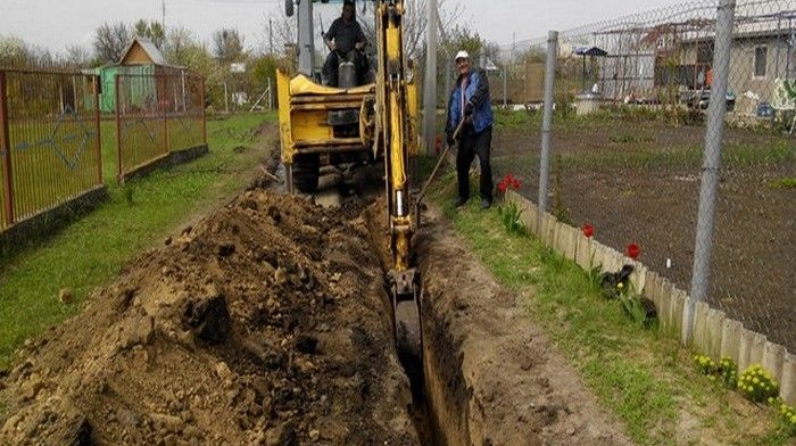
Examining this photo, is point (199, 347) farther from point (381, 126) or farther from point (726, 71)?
point (381, 126)

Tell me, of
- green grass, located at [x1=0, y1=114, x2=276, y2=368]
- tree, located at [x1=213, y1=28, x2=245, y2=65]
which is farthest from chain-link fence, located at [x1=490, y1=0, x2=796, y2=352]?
tree, located at [x1=213, y1=28, x2=245, y2=65]

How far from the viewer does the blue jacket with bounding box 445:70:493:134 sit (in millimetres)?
9820

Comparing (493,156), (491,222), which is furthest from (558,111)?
(491,222)

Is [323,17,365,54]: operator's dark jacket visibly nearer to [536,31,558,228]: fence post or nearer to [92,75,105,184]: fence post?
[92,75,105,184]: fence post

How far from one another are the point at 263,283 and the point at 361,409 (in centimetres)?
186

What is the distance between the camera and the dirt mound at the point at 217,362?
4574 millimetres

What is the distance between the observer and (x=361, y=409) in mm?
5531

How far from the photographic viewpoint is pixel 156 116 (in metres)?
18.8

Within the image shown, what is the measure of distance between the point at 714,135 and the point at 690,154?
6.63 metres

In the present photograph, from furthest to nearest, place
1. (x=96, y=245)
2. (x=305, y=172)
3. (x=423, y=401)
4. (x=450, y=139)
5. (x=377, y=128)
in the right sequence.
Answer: (x=305, y=172) → (x=450, y=139) → (x=96, y=245) → (x=377, y=128) → (x=423, y=401)

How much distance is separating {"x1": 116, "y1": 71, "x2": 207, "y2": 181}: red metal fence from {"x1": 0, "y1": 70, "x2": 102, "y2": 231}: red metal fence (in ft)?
5.94

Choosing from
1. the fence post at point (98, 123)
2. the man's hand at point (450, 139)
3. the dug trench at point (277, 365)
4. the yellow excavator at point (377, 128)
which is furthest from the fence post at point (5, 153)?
the man's hand at point (450, 139)

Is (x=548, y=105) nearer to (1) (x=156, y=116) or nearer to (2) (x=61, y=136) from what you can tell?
(2) (x=61, y=136)

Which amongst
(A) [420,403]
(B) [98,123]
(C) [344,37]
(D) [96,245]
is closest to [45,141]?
(D) [96,245]
